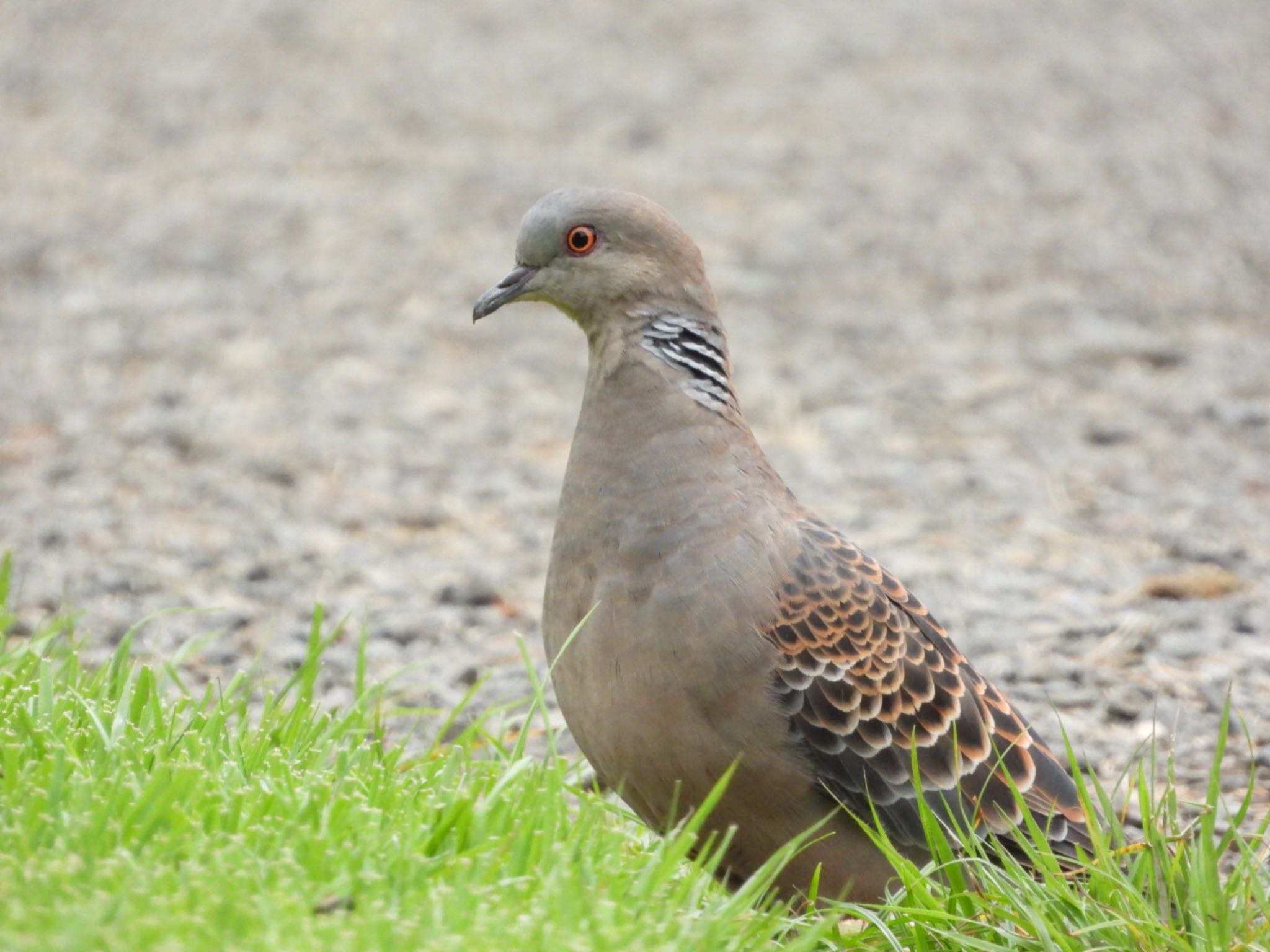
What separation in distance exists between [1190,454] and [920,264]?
283 centimetres

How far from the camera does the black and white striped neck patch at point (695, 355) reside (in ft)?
13.3

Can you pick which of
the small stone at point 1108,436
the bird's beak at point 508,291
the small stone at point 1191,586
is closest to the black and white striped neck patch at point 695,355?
the bird's beak at point 508,291

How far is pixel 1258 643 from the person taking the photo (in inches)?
223

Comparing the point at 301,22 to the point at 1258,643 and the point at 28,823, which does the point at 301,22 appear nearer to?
the point at 1258,643

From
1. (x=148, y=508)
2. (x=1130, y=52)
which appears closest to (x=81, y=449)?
(x=148, y=508)

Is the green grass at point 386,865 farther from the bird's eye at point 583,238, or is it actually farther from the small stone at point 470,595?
the small stone at point 470,595

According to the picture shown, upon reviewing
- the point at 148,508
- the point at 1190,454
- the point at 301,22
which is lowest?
the point at 148,508

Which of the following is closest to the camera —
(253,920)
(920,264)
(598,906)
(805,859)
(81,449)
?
(253,920)

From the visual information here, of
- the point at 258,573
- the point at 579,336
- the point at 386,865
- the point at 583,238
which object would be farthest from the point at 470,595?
the point at 579,336

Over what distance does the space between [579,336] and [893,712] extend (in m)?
5.78

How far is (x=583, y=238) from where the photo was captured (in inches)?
163

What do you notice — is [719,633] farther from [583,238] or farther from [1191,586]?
[1191,586]

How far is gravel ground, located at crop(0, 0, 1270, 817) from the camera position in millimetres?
6277

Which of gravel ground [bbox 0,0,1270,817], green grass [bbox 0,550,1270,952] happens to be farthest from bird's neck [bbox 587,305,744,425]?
gravel ground [bbox 0,0,1270,817]
